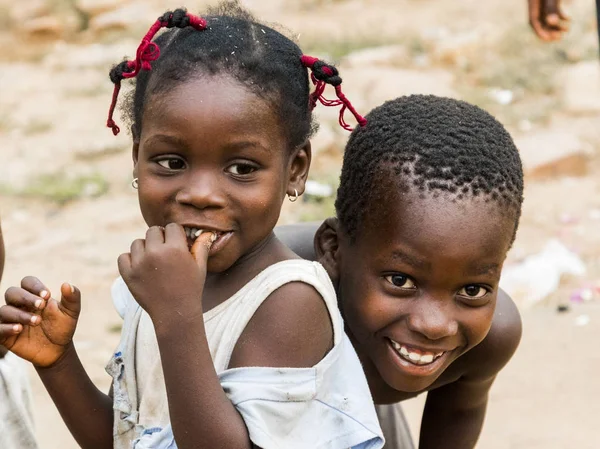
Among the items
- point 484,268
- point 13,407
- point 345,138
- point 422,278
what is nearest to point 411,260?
point 422,278

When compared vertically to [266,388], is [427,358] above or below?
below

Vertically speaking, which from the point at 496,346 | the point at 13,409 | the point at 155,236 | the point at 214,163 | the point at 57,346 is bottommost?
the point at 13,409

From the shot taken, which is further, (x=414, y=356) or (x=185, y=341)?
(x=414, y=356)

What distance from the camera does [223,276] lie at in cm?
213

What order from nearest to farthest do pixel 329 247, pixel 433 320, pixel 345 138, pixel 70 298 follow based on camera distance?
pixel 70 298, pixel 433 320, pixel 329 247, pixel 345 138

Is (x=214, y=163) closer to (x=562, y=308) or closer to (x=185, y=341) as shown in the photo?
(x=185, y=341)

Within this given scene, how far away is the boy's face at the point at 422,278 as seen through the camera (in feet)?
7.18

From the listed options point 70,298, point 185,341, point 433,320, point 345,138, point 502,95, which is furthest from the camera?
point 502,95

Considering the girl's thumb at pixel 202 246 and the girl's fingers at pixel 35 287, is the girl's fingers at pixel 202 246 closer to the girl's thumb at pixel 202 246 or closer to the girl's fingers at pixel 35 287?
the girl's thumb at pixel 202 246

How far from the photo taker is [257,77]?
202cm

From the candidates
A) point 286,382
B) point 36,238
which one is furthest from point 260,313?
point 36,238

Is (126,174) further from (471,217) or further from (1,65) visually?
(471,217)

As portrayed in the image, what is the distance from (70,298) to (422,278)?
0.79 meters

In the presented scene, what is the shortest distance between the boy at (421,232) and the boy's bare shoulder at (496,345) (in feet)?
0.94
